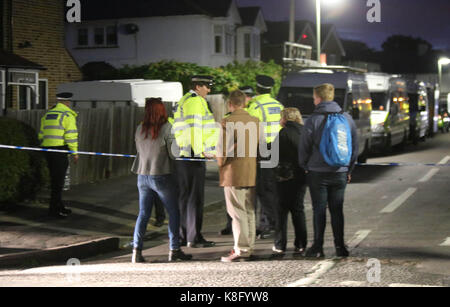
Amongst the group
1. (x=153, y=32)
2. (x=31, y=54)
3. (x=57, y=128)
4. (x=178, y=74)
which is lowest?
(x=57, y=128)

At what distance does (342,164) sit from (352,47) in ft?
343

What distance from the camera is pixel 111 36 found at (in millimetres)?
43562

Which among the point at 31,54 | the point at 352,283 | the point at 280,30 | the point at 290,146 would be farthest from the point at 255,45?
the point at 352,283

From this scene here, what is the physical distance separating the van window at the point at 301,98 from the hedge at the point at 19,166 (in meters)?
8.16

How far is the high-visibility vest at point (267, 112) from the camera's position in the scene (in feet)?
33.7

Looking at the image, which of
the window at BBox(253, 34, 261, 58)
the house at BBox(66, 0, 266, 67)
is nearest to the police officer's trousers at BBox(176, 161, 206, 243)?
the house at BBox(66, 0, 266, 67)

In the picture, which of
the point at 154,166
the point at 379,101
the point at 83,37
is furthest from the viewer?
the point at 83,37

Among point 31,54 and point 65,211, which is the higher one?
point 31,54

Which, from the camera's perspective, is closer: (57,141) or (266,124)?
(266,124)

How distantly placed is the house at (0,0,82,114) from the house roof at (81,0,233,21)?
15.5 meters

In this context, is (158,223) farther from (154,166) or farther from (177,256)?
(154,166)

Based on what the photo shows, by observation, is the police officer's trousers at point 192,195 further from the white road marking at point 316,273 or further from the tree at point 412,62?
the tree at point 412,62

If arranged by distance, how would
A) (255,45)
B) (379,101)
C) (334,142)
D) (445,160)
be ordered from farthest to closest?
(255,45), (379,101), (445,160), (334,142)

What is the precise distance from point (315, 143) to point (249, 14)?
41873 mm
